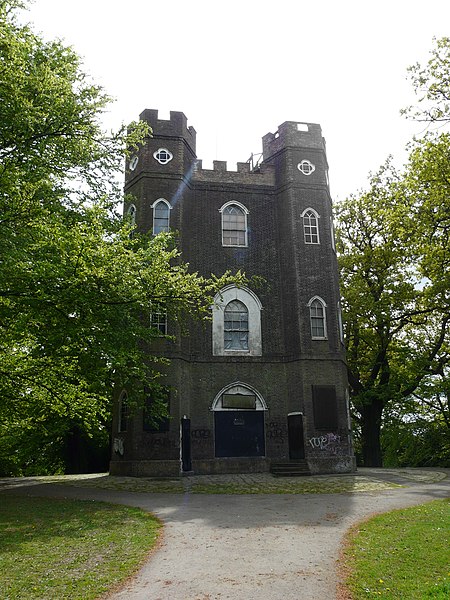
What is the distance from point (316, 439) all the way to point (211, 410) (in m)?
4.54

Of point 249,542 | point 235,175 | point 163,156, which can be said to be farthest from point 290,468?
point 163,156

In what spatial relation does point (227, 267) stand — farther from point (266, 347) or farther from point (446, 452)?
point (446, 452)

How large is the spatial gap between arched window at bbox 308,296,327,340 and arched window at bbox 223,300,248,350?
299 centimetres

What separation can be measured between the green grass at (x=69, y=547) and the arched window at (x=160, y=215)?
13640 millimetres

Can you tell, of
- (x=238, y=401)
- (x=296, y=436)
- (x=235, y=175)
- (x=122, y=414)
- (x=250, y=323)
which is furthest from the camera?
(x=235, y=175)

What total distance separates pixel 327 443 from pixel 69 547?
48.0 ft

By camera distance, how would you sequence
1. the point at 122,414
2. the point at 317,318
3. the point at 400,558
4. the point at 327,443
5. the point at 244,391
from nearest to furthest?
the point at 400,558, the point at 327,443, the point at 122,414, the point at 244,391, the point at 317,318

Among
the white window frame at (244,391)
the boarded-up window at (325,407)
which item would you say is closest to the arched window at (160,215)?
the white window frame at (244,391)

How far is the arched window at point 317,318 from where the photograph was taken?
73.9 ft

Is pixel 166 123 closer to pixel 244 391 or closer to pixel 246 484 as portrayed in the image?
pixel 244 391

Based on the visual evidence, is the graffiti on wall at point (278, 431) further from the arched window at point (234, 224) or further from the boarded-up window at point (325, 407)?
the arched window at point (234, 224)

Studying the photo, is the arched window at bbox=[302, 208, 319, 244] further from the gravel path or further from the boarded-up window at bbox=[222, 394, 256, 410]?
the gravel path

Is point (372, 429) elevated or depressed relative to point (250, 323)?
depressed

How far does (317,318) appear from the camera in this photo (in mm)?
22781
